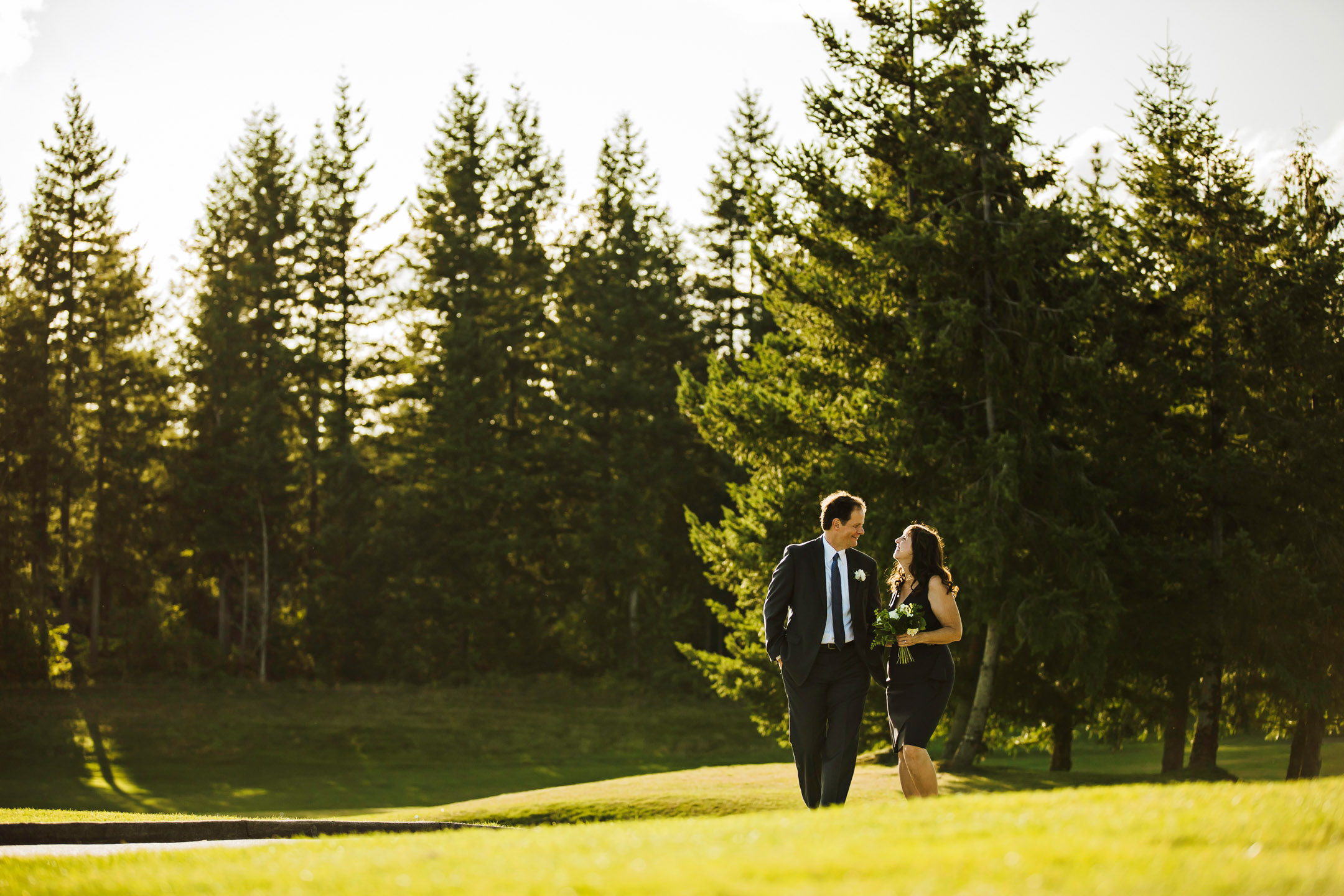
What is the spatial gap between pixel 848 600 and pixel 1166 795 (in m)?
2.10

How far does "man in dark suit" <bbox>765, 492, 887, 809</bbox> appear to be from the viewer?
6.87 m

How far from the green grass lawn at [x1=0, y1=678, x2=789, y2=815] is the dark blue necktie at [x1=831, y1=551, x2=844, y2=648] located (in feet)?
48.2

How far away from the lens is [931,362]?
1811cm

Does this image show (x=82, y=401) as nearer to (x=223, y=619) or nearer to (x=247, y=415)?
(x=247, y=415)

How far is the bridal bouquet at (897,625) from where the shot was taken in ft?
22.8

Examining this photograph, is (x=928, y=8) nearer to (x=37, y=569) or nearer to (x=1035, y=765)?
(x=1035, y=765)

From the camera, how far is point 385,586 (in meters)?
43.0

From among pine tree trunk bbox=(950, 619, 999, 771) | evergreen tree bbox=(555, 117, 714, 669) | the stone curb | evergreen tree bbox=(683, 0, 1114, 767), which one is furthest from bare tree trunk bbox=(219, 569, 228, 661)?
the stone curb

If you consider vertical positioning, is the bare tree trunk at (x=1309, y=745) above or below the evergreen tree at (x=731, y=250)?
below

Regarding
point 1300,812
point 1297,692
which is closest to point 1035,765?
point 1297,692

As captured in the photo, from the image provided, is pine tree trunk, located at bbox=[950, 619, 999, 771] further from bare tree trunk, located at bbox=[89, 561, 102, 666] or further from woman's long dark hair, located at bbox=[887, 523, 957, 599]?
bare tree trunk, located at bbox=[89, 561, 102, 666]

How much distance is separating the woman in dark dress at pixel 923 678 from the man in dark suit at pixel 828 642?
9.1 inches

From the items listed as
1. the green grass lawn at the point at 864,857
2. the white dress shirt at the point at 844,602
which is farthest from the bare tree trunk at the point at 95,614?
the white dress shirt at the point at 844,602

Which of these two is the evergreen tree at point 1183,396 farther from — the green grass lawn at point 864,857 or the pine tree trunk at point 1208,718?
the green grass lawn at point 864,857
